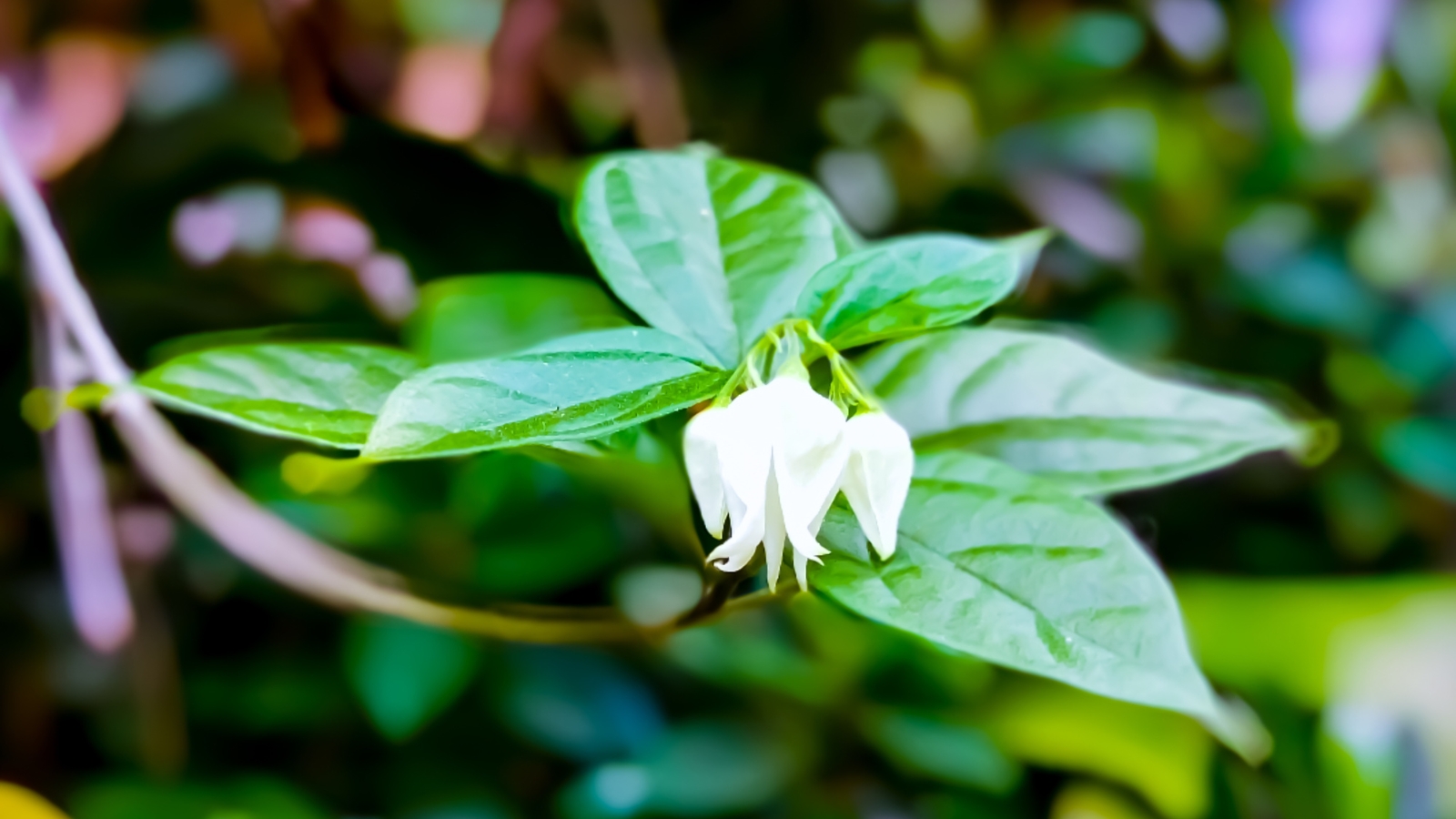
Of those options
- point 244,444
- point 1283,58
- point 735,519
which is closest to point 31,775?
point 244,444

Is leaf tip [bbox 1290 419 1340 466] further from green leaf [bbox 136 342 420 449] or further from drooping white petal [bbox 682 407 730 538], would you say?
green leaf [bbox 136 342 420 449]

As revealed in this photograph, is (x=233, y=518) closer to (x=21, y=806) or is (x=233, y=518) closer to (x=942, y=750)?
(x=21, y=806)

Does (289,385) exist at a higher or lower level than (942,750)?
higher

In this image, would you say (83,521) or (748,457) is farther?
(83,521)

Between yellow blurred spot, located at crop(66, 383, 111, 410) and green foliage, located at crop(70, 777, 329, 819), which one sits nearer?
Answer: yellow blurred spot, located at crop(66, 383, 111, 410)

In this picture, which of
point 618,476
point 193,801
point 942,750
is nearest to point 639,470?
point 618,476

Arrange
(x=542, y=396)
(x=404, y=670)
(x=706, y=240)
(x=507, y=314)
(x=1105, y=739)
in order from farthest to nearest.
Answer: (x=1105, y=739) < (x=404, y=670) < (x=507, y=314) < (x=706, y=240) < (x=542, y=396)

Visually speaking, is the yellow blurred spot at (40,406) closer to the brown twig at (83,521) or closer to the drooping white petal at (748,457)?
the brown twig at (83,521)

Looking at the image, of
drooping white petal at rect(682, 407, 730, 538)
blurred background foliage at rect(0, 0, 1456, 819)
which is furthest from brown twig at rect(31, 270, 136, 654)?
drooping white petal at rect(682, 407, 730, 538)
